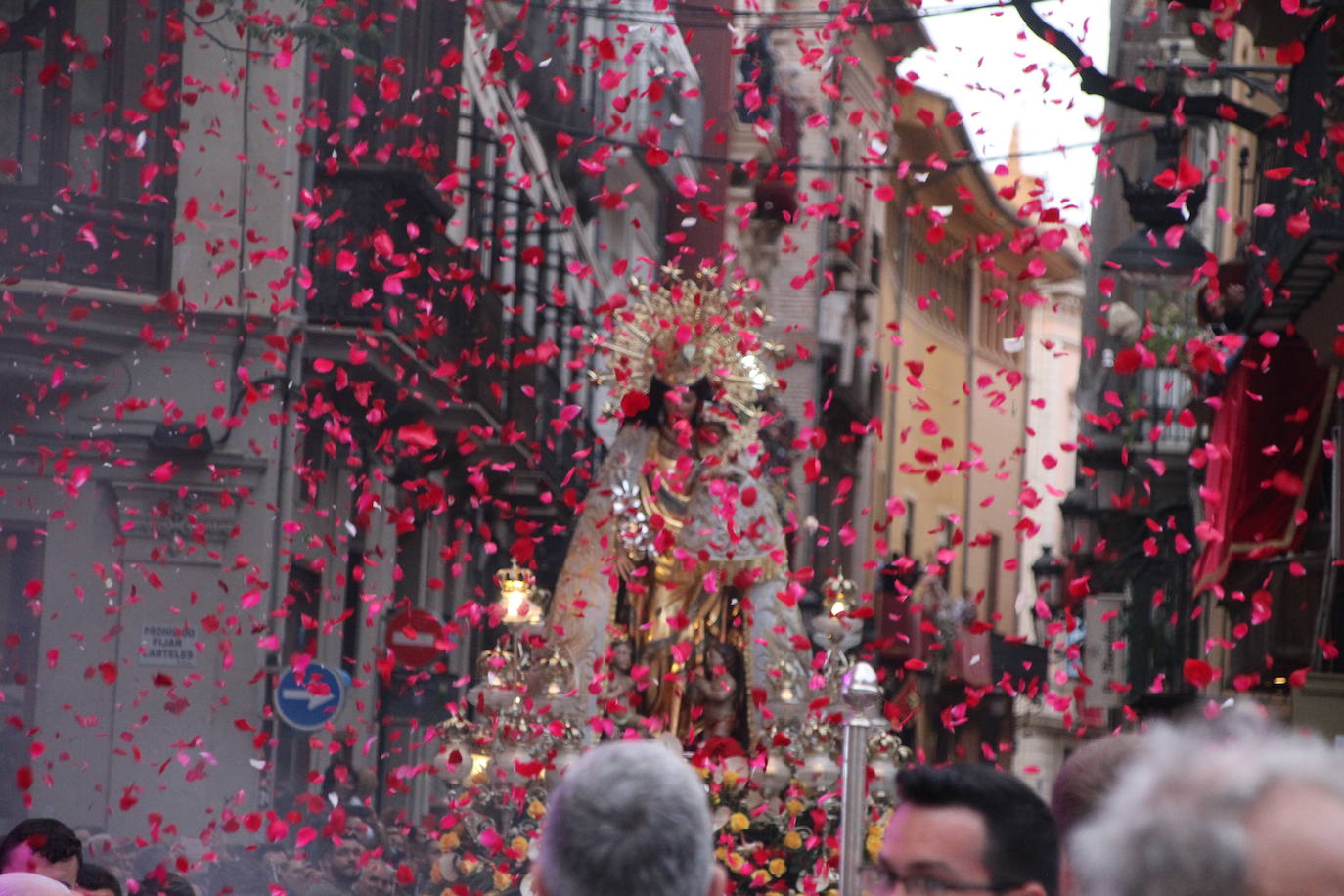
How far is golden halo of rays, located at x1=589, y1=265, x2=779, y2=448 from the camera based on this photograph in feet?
42.0

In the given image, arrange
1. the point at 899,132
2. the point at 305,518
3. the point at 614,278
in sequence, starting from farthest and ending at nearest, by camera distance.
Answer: the point at 899,132, the point at 614,278, the point at 305,518

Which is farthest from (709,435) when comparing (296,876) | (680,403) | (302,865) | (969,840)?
(969,840)

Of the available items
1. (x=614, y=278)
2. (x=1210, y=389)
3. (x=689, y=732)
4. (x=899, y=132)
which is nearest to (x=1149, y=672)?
(x=1210, y=389)

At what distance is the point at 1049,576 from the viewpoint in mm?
20297

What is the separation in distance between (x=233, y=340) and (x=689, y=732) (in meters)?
3.50

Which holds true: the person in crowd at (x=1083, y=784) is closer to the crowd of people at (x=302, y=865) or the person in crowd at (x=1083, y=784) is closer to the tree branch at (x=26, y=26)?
the crowd of people at (x=302, y=865)

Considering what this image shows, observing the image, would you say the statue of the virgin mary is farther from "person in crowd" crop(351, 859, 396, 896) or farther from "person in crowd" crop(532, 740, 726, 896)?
"person in crowd" crop(532, 740, 726, 896)

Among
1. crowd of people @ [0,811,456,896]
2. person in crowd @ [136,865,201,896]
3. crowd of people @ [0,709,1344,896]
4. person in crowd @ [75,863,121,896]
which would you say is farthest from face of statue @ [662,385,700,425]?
crowd of people @ [0,709,1344,896]

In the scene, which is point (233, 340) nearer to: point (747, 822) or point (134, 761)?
point (134, 761)

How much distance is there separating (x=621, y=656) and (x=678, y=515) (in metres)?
0.79

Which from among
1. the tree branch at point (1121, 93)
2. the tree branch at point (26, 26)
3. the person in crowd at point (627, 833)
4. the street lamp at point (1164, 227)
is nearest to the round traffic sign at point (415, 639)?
the street lamp at point (1164, 227)

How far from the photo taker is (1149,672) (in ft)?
54.9

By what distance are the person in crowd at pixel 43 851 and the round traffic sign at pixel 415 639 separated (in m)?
7.70

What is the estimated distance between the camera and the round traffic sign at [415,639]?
13797 mm
